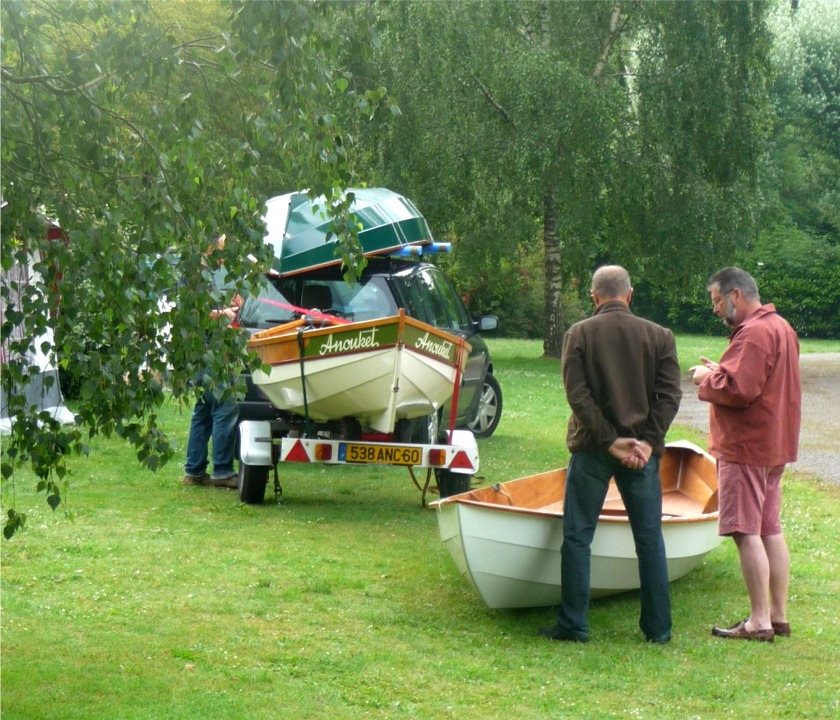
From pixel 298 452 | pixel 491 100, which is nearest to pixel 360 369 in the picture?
pixel 298 452

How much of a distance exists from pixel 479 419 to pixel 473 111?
11293mm

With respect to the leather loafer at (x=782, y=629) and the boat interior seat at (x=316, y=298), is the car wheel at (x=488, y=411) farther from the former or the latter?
the leather loafer at (x=782, y=629)

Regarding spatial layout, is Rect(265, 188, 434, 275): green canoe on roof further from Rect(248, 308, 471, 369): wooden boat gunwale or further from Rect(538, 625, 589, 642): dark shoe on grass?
Rect(538, 625, 589, 642): dark shoe on grass

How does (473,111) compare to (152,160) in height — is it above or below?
above

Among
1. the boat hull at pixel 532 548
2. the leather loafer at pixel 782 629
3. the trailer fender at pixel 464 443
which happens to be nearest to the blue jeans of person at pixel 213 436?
the trailer fender at pixel 464 443

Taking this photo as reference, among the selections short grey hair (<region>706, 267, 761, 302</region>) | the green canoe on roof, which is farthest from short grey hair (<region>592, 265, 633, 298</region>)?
the green canoe on roof

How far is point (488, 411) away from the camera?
1558 centimetres

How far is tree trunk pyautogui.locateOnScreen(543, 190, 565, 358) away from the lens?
27.4 m

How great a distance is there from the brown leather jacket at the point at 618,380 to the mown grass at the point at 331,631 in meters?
1.18

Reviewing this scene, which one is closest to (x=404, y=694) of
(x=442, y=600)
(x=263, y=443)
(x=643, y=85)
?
(x=442, y=600)

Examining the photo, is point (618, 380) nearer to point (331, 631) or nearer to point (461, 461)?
point (331, 631)

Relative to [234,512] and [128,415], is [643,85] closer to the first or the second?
[234,512]

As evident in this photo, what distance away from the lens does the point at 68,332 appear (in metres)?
4.68

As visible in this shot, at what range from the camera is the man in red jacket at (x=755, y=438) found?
6652 millimetres
